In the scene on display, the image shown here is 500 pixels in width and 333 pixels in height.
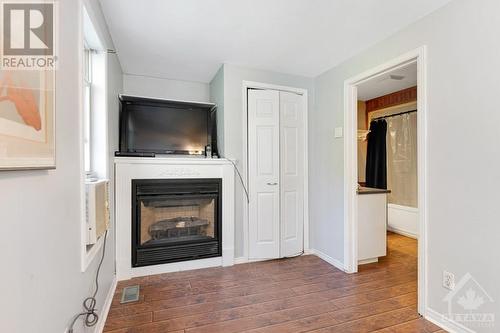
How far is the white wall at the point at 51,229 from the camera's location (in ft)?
2.45

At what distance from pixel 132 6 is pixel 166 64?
3.62 ft

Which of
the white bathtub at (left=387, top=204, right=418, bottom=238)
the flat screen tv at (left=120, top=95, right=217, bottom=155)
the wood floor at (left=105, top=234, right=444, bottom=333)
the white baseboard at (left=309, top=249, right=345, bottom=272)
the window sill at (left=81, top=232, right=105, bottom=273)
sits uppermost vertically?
the flat screen tv at (left=120, top=95, right=217, bottom=155)

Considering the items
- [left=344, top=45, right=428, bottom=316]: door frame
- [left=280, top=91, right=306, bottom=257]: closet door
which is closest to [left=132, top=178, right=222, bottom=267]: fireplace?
[left=280, top=91, right=306, bottom=257]: closet door

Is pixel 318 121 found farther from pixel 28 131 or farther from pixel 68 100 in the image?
pixel 28 131

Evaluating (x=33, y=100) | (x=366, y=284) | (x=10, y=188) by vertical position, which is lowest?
(x=366, y=284)

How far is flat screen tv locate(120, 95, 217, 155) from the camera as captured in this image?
2.88 m

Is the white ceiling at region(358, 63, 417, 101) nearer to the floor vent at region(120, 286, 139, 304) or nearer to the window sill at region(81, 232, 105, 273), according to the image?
the window sill at region(81, 232, 105, 273)

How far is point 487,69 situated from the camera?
5.24 feet

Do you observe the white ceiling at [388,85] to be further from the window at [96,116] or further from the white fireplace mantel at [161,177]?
the window at [96,116]

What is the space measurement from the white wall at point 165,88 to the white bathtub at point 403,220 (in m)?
3.89

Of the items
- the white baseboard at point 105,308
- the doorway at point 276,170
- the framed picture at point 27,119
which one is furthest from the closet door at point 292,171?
the framed picture at point 27,119

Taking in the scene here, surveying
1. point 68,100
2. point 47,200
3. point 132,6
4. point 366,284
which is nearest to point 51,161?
point 47,200

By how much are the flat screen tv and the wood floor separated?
1496 millimetres

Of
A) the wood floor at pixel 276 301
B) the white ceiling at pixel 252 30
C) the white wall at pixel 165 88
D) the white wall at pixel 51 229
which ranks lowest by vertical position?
the wood floor at pixel 276 301
